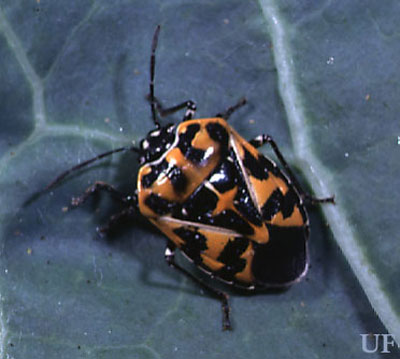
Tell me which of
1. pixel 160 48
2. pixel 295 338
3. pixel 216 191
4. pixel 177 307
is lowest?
pixel 295 338

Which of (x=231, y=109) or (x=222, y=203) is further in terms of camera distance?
(x=231, y=109)

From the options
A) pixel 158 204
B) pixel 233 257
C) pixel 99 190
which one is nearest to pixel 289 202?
pixel 233 257

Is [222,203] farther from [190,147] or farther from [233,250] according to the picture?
[190,147]

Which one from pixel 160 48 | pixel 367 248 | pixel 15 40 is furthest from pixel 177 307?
pixel 15 40

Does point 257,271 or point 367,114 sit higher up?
point 367,114

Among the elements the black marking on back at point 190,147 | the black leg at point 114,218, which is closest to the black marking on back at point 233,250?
the black marking on back at point 190,147

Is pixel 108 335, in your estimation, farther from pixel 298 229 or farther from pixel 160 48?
pixel 160 48
